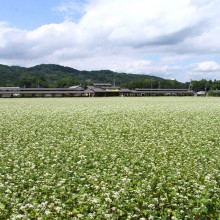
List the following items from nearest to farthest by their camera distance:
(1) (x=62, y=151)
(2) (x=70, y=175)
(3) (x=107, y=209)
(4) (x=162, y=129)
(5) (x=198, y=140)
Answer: (3) (x=107, y=209) < (2) (x=70, y=175) < (1) (x=62, y=151) < (5) (x=198, y=140) < (4) (x=162, y=129)

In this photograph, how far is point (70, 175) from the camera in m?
9.38

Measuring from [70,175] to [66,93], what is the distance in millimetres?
92508

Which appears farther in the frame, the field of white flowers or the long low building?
the long low building

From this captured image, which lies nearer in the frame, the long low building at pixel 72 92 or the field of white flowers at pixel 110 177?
the field of white flowers at pixel 110 177

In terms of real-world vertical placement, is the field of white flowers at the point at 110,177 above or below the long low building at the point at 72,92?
below

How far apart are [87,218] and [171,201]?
→ 2158 mm

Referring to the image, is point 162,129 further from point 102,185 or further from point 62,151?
point 102,185

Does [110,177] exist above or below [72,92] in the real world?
below

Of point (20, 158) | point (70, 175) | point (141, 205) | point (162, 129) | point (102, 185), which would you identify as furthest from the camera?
point (162, 129)

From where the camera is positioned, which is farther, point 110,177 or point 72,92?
point 72,92

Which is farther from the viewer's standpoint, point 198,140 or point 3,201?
point 198,140

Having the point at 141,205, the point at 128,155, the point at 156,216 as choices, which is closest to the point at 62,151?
the point at 128,155

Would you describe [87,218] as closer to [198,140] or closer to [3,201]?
[3,201]

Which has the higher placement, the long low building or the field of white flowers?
the long low building
